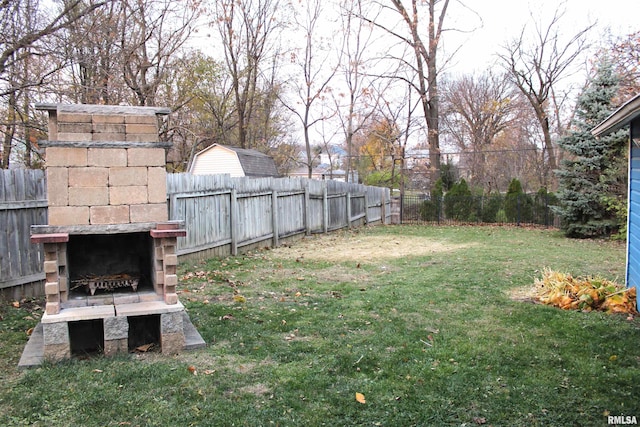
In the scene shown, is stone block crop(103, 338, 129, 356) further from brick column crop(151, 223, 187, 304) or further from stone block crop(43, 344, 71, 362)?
brick column crop(151, 223, 187, 304)

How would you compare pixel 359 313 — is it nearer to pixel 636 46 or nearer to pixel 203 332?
pixel 203 332

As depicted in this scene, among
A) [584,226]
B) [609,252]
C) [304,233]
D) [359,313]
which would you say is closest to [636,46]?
[584,226]

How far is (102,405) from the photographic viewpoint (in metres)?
3.50

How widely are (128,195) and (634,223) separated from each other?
636 centimetres

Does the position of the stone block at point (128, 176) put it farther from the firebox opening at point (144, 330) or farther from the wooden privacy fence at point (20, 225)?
the wooden privacy fence at point (20, 225)

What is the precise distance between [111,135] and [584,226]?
1581cm

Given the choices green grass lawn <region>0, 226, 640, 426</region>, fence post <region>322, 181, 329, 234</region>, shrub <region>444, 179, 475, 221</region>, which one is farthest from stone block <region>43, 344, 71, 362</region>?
shrub <region>444, 179, 475, 221</region>

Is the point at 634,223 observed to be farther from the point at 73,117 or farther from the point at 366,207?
the point at 366,207

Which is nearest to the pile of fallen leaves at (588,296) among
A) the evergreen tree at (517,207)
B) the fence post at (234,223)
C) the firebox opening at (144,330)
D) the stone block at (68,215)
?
the firebox opening at (144,330)

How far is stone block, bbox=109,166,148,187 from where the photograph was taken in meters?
4.50

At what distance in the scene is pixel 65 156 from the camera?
436cm

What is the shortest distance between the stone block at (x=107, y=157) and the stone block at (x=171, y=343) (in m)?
1.65

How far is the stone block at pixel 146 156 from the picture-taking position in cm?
457

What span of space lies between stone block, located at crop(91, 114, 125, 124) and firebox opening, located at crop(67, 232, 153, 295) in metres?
1.26
